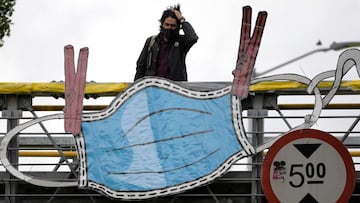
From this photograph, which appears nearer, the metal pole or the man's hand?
the metal pole

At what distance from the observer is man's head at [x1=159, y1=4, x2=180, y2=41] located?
51.5 feet

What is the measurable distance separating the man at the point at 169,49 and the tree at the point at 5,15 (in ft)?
67.7

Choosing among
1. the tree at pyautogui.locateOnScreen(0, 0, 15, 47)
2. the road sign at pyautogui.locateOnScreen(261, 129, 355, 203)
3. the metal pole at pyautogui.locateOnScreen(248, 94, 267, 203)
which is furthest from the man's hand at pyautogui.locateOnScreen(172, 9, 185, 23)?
the tree at pyautogui.locateOnScreen(0, 0, 15, 47)

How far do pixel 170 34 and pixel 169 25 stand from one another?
0.33 feet

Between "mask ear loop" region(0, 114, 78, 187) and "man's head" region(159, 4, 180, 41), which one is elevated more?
"man's head" region(159, 4, 180, 41)

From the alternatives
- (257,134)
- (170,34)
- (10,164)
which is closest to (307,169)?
(257,134)

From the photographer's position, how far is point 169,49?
15.7m

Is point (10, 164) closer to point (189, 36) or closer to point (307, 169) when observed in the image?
point (189, 36)

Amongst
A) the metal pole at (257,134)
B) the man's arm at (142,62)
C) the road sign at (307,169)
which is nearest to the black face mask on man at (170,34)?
the man's arm at (142,62)

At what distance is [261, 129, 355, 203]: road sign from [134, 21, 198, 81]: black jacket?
2.19 meters

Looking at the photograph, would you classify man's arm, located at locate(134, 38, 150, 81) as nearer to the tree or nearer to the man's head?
the man's head

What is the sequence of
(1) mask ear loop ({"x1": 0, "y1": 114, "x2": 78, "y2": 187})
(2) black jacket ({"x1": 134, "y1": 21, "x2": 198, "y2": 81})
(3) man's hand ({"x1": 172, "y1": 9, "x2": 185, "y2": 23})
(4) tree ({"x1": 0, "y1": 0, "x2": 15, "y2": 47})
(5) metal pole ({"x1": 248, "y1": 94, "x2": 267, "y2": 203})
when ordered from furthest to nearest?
(4) tree ({"x1": 0, "y1": 0, "x2": 15, "y2": 47}), (3) man's hand ({"x1": 172, "y1": 9, "x2": 185, "y2": 23}), (2) black jacket ({"x1": 134, "y1": 21, "x2": 198, "y2": 81}), (1) mask ear loop ({"x1": 0, "y1": 114, "x2": 78, "y2": 187}), (5) metal pole ({"x1": 248, "y1": 94, "x2": 267, "y2": 203})

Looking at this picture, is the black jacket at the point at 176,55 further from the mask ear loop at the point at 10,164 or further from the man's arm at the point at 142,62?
the mask ear loop at the point at 10,164

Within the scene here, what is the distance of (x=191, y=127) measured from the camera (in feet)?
49.8
